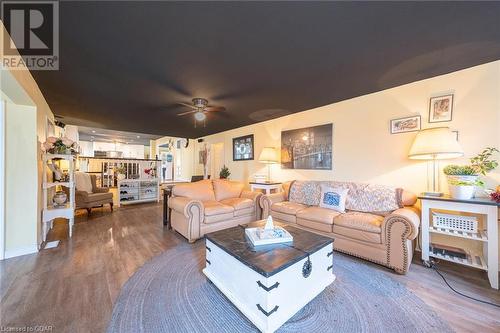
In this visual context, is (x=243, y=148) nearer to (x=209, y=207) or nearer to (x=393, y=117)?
(x=209, y=207)

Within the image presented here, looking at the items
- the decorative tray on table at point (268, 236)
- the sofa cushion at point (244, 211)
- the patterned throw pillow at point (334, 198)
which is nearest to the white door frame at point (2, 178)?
the sofa cushion at point (244, 211)

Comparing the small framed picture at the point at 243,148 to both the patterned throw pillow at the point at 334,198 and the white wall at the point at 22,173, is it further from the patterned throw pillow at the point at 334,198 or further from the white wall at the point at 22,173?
the white wall at the point at 22,173

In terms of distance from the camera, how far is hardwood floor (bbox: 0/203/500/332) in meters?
1.39

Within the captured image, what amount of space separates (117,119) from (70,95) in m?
1.45

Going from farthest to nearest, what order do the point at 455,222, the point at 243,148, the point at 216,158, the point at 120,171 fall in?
1. the point at 216,158
2. the point at 120,171
3. the point at 243,148
4. the point at 455,222

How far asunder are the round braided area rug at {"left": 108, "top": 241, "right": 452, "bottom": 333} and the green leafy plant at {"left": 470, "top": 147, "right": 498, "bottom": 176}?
152 centimetres

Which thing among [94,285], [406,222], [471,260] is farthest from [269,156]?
[94,285]

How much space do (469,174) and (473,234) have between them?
0.60 meters

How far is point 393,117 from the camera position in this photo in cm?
270

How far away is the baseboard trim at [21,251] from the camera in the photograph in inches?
90.7

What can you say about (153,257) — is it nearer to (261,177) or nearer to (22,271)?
(22,271)

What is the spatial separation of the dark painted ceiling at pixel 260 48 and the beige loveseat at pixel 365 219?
1.52 metres

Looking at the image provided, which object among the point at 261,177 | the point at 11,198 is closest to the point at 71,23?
the point at 11,198

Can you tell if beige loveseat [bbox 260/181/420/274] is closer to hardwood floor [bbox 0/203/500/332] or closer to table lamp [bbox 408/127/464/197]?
hardwood floor [bbox 0/203/500/332]
